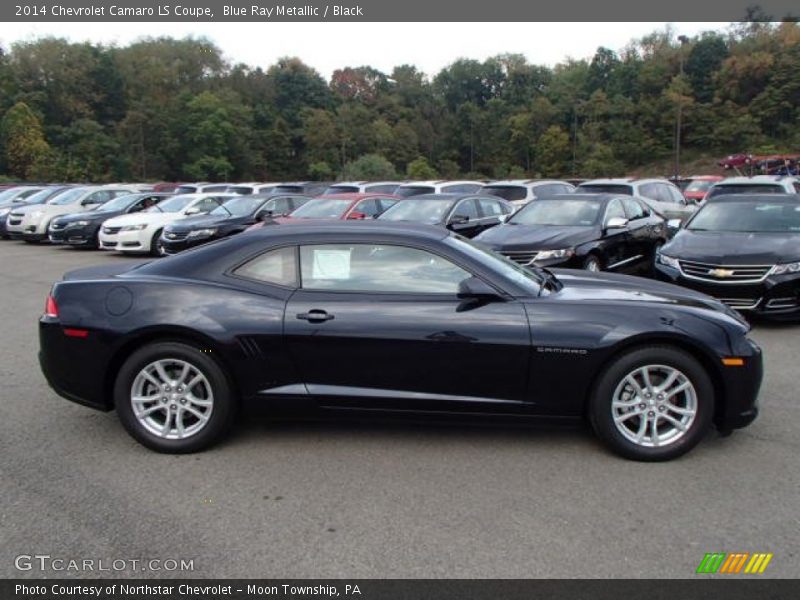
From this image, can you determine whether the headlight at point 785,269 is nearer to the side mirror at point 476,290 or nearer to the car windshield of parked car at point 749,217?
the car windshield of parked car at point 749,217

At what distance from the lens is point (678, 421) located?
416 cm

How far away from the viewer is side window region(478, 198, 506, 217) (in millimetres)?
13711

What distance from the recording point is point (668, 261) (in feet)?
27.4

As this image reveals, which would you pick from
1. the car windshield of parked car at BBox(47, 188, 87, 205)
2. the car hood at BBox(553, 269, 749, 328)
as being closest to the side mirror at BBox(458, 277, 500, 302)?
the car hood at BBox(553, 269, 749, 328)

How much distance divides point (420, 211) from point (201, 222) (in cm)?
516

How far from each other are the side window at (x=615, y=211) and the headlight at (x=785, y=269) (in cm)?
305

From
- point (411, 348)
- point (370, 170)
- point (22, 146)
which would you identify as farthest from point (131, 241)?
point (22, 146)

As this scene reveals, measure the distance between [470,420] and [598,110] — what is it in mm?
89813

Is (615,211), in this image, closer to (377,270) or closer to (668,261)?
(668,261)

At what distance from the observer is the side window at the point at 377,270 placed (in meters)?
4.31

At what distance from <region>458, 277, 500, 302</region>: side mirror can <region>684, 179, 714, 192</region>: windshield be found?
2454 centimetres

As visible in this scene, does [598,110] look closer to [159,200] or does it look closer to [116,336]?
[159,200]

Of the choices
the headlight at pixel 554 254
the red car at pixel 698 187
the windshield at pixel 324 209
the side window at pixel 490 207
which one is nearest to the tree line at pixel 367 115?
the red car at pixel 698 187
